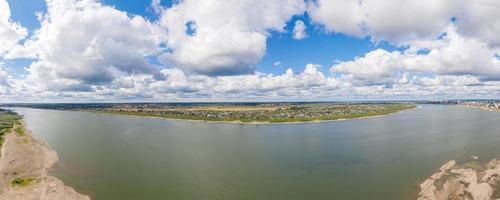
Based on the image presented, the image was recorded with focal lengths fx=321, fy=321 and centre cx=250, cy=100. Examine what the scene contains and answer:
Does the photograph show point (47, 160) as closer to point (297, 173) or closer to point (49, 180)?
point (49, 180)

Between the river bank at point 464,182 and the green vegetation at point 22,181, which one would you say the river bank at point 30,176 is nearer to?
the green vegetation at point 22,181

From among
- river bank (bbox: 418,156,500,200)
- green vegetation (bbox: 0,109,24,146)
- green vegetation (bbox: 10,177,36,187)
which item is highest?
green vegetation (bbox: 0,109,24,146)

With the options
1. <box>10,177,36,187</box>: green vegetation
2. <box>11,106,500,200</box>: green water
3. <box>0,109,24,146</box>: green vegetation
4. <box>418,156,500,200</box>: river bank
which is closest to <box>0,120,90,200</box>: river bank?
<box>10,177,36,187</box>: green vegetation

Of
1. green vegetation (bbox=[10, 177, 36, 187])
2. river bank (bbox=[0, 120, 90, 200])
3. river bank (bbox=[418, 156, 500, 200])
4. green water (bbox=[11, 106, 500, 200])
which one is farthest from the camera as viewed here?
green vegetation (bbox=[10, 177, 36, 187])

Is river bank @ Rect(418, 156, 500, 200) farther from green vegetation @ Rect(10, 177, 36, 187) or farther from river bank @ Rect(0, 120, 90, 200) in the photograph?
green vegetation @ Rect(10, 177, 36, 187)

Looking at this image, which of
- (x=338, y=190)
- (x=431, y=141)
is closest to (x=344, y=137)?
(x=431, y=141)

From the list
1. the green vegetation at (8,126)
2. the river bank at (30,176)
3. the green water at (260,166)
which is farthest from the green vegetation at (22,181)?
the green vegetation at (8,126)

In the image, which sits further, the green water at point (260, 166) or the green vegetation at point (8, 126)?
the green vegetation at point (8, 126)

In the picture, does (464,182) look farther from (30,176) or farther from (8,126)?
(8,126)

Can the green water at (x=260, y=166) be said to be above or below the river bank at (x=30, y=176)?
below
